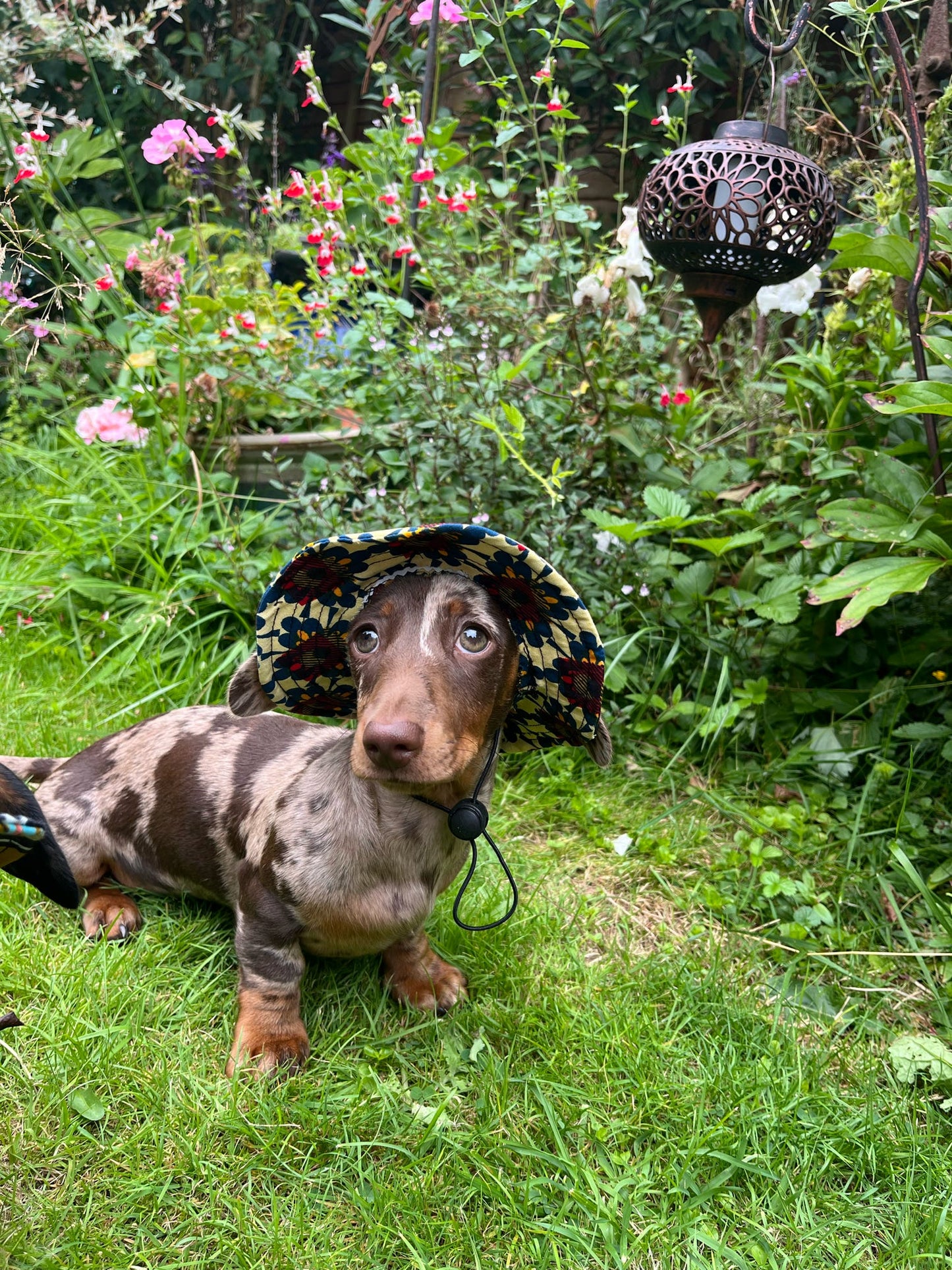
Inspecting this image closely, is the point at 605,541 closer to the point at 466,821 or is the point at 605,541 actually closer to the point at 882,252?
the point at 882,252

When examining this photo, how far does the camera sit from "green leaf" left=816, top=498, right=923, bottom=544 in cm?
247

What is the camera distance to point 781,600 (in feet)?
9.29

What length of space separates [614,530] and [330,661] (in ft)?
3.97

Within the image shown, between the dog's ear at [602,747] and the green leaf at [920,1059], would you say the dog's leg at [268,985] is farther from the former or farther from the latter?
the green leaf at [920,1059]

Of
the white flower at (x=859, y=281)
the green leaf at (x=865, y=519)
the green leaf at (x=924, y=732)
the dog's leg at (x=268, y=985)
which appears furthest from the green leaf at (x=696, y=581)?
the dog's leg at (x=268, y=985)

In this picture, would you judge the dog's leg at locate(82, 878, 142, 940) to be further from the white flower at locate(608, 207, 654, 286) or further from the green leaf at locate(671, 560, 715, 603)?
the white flower at locate(608, 207, 654, 286)

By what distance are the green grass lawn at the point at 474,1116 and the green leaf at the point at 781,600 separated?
0.91m

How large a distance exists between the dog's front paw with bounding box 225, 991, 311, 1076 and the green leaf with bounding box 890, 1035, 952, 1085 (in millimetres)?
1219

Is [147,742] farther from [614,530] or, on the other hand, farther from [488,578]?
[614,530]

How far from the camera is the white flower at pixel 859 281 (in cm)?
296

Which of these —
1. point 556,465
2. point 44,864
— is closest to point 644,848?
point 556,465

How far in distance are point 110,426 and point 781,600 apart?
8.60 ft

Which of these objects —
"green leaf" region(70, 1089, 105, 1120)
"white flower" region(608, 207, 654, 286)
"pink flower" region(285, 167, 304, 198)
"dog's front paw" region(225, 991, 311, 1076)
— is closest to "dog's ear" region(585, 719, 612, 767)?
"dog's front paw" region(225, 991, 311, 1076)

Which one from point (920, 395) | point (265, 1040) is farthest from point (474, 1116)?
point (920, 395)
